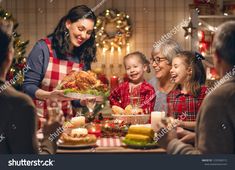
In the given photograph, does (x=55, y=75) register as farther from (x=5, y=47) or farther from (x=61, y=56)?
(x=5, y=47)

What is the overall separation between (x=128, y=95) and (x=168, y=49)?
0.37 m

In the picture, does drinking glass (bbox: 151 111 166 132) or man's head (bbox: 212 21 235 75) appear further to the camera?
man's head (bbox: 212 21 235 75)

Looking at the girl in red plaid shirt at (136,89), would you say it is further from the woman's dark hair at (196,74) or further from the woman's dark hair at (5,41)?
the woman's dark hair at (5,41)

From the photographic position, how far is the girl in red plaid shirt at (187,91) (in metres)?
2.91

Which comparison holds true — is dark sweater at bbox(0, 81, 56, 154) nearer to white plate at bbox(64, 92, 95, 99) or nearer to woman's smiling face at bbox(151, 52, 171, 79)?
white plate at bbox(64, 92, 95, 99)

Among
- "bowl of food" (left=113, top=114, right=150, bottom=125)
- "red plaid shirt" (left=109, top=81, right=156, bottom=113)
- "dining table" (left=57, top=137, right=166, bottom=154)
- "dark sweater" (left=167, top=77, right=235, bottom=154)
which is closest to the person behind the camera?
"dining table" (left=57, top=137, right=166, bottom=154)

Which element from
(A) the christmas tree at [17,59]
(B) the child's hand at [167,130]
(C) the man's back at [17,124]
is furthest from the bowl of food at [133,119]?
(A) the christmas tree at [17,59]

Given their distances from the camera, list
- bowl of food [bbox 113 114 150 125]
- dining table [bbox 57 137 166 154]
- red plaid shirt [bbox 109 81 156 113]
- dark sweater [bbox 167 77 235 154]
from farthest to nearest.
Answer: red plaid shirt [bbox 109 81 156 113] < dark sweater [bbox 167 77 235 154] < bowl of food [bbox 113 114 150 125] < dining table [bbox 57 137 166 154]

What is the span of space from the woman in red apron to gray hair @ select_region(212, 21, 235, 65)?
2.41ft

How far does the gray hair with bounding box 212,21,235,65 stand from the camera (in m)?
2.85

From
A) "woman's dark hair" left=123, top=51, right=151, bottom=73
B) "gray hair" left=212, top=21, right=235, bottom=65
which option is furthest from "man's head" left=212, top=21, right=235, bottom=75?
"woman's dark hair" left=123, top=51, right=151, bottom=73

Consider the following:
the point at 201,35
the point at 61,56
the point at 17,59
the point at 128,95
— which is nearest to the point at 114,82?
the point at 128,95

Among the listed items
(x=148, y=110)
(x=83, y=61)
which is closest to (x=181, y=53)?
(x=148, y=110)

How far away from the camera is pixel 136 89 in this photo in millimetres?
2951
